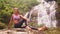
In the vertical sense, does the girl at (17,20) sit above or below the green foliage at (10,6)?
below

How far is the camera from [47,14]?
266 cm

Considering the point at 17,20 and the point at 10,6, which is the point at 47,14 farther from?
the point at 10,6

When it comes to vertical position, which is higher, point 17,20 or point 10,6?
point 10,6

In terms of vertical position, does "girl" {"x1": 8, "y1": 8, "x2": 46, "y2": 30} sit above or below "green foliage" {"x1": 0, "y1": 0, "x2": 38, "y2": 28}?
below

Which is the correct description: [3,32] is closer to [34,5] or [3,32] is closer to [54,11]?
[34,5]

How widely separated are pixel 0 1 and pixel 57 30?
3.38 feet

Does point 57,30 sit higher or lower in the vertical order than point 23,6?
lower

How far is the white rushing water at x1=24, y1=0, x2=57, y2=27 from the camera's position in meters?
2.64

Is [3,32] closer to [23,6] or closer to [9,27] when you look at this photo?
[9,27]

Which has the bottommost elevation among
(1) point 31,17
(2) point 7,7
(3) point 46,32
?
(3) point 46,32

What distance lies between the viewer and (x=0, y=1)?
2.68 meters

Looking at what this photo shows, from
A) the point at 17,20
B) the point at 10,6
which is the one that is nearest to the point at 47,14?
the point at 17,20

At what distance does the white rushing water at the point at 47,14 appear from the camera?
8.67ft

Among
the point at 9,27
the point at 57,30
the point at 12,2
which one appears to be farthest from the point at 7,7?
the point at 57,30
